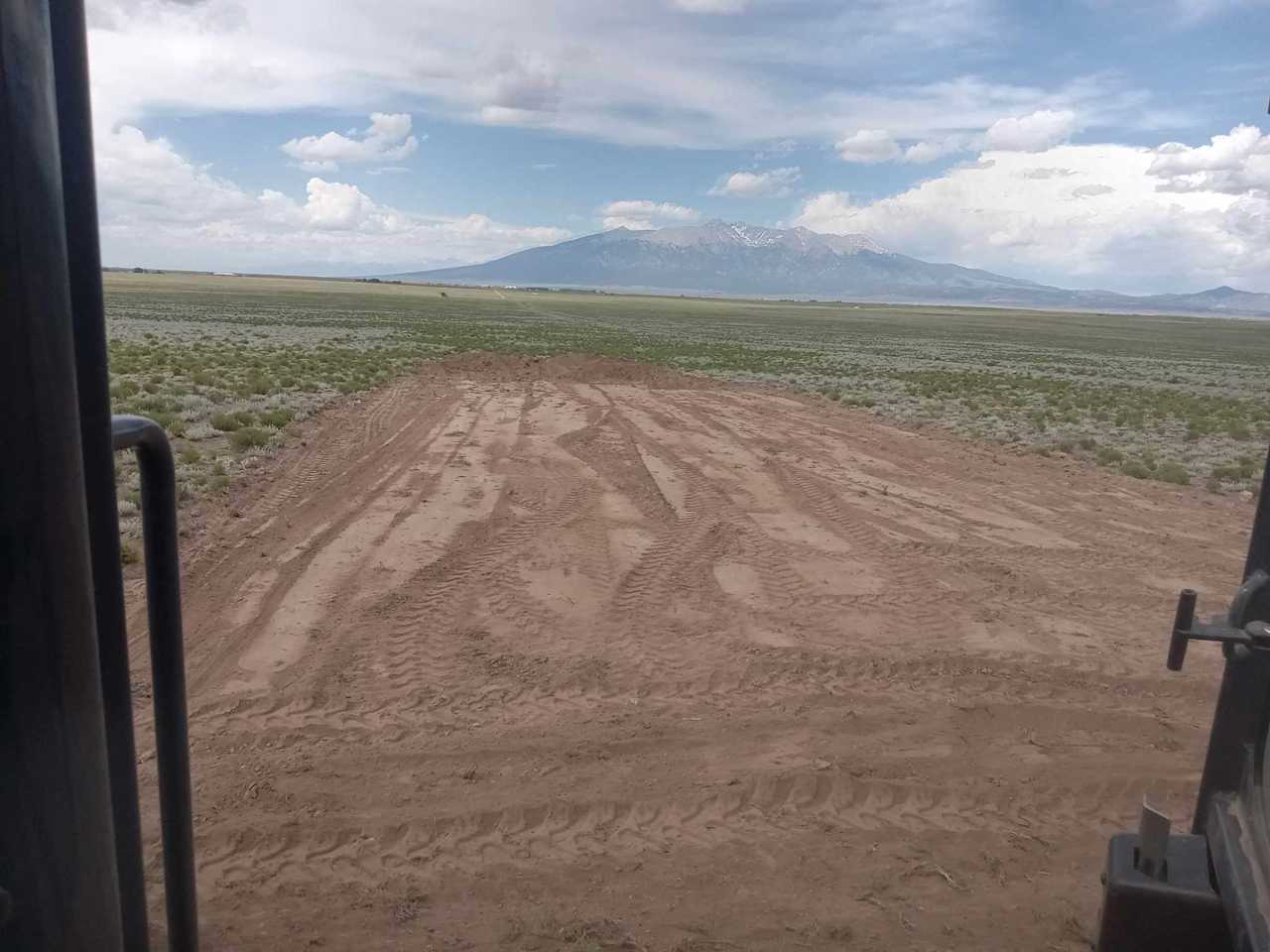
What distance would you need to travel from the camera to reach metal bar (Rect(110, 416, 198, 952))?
1.54m

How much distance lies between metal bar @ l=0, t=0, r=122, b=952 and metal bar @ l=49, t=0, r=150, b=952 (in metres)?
0.15

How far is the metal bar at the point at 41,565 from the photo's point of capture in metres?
0.90

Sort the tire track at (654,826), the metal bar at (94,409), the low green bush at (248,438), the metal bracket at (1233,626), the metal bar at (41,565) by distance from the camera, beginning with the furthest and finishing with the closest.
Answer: the low green bush at (248,438)
the tire track at (654,826)
the metal bracket at (1233,626)
the metal bar at (94,409)
the metal bar at (41,565)

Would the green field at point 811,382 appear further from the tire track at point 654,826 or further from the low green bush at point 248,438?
the tire track at point 654,826

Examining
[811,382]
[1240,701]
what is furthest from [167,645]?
[811,382]

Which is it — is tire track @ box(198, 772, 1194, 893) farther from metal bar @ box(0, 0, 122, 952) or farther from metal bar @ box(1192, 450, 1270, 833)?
metal bar @ box(0, 0, 122, 952)

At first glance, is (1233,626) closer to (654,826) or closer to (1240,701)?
(1240,701)

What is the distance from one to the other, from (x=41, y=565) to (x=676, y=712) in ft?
15.1

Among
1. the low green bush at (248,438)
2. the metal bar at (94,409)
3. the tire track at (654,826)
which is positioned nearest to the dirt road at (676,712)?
the tire track at (654,826)

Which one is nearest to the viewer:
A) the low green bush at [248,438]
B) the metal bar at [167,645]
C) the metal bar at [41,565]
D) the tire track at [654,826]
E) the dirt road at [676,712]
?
the metal bar at [41,565]

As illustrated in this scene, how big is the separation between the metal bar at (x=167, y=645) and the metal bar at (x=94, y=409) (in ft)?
0.71

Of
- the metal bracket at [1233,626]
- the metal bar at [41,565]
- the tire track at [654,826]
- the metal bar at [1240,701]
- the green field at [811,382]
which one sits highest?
the metal bar at [41,565]

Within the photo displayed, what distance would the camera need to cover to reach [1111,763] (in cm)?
488

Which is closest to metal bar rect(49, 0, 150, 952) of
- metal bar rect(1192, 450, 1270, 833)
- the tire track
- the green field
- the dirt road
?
metal bar rect(1192, 450, 1270, 833)
